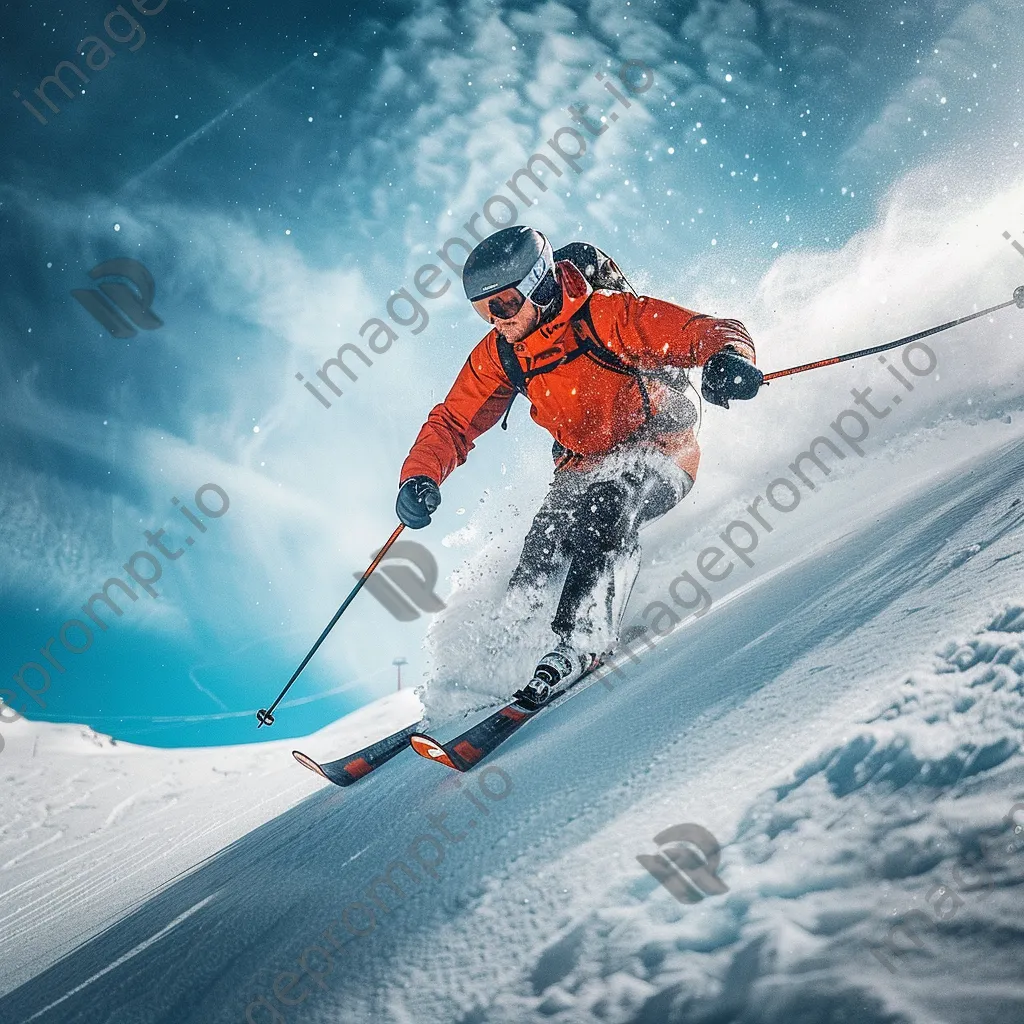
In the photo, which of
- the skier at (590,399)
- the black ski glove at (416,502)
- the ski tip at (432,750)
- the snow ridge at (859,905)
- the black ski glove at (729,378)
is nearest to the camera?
the snow ridge at (859,905)

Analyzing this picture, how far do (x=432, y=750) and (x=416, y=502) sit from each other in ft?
6.02

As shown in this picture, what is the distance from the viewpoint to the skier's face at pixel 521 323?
3129 millimetres

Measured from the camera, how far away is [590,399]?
332 cm

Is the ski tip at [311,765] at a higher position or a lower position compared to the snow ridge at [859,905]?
higher

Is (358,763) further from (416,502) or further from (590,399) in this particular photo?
(590,399)

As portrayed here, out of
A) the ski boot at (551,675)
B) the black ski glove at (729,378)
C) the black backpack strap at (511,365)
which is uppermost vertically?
the black backpack strap at (511,365)

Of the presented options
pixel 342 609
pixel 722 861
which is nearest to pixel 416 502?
pixel 342 609

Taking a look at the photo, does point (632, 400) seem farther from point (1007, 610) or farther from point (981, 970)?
point (981, 970)

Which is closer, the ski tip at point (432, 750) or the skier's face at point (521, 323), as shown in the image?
the ski tip at point (432, 750)

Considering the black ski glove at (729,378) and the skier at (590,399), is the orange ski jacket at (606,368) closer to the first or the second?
the skier at (590,399)

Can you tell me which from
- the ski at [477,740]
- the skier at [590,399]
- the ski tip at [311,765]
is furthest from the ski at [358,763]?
the skier at [590,399]

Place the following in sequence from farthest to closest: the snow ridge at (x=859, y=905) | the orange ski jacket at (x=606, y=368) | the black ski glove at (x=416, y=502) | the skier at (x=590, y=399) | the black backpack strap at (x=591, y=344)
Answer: the black ski glove at (x=416, y=502) < the black backpack strap at (x=591, y=344) < the orange ski jacket at (x=606, y=368) < the skier at (x=590, y=399) < the snow ridge at (x=859, y=905)

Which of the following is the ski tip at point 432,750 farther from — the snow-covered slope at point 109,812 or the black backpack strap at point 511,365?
the black backpack strap at point 511,365

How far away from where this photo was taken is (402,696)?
11766 mm
